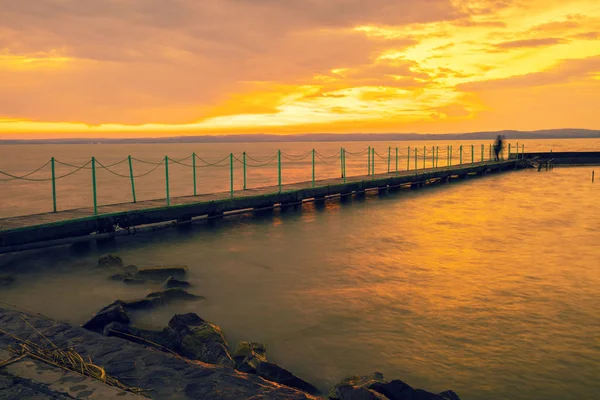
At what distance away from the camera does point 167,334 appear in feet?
27.1

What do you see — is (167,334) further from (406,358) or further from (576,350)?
(576,350)

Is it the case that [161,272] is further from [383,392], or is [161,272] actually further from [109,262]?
[383,392]

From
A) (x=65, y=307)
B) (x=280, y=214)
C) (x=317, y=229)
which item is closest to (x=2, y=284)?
(x=65, y=307)

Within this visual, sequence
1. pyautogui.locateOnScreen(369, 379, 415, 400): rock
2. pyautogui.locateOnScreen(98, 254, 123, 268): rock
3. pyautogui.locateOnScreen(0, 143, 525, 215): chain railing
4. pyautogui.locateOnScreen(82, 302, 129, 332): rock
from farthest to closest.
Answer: pyautogui.locateOnScreen(0, 143, 525, 215): chain railing, pyautogui.locateOnScreen(98, 254, 123, 268): rock, pyautogui.locateOnScreen(82, 302, 129, 332): rock, pyautogui.locateOnScreen(369, 379, 415, 400): rock

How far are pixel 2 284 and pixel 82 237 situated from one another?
12.3 feet

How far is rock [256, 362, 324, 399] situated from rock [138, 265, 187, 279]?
7.06 meters

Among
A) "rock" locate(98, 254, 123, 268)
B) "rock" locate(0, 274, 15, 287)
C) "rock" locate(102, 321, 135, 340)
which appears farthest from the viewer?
"rock" locate(98, 254, 123, 268)

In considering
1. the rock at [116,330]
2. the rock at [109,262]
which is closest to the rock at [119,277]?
the rock at [109,262]

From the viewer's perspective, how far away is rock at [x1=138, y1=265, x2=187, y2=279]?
1331cm

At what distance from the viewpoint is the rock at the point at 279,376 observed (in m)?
7.05

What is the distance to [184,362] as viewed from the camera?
6438mm

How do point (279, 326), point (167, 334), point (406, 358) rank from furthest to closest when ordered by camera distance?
point (279, 326) → point (406, 358) → point (167, 334)

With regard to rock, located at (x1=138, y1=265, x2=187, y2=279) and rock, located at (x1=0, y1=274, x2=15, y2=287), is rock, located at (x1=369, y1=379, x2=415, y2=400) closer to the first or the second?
rock, located at (x1=138, y1=265, x2=187, y2=279)

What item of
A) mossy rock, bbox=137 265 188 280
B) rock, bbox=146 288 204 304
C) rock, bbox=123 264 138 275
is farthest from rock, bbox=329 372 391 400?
rock, bbox=123 264 138 275
